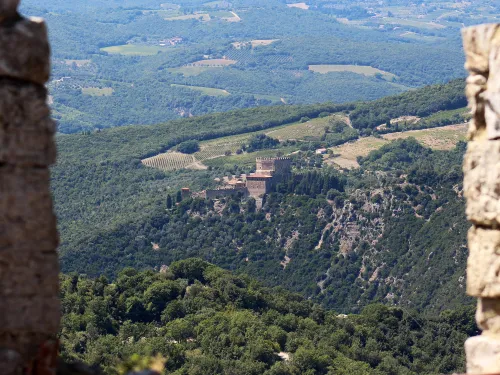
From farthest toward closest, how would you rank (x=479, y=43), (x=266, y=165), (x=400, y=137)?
(x=400, y=137) < (x=266, y=165) < (x=479, y=43)

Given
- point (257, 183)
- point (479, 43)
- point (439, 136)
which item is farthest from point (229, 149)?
point (479, 43)

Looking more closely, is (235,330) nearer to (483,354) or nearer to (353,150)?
(483,354)

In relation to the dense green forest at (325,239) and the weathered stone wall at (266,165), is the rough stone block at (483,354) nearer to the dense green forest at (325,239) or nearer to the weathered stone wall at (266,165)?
the dense green forest at (325,239)

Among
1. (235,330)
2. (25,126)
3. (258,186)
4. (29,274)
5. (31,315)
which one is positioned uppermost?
(25,126)

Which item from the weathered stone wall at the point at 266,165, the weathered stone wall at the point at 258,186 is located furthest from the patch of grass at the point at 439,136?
the weathered stone wall at the point at 258,186

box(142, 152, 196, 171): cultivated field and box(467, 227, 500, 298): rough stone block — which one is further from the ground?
box(467, 227, 500, 298): rough stone block

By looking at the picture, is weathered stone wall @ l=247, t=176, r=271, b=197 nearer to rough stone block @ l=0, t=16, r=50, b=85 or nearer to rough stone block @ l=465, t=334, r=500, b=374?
rough stone block @ l=465, t=334, r=500, b=374

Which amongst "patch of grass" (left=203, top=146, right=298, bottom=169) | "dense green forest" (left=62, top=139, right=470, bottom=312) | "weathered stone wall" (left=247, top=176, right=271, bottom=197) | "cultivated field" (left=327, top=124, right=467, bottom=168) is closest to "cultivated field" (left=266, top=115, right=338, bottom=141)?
"cultivated field" (left=327, top=124, right=467, bottom=168)
